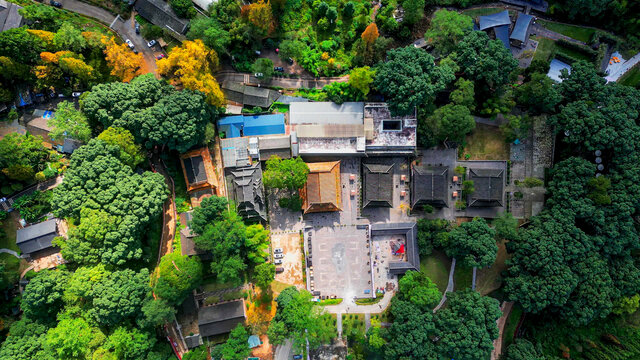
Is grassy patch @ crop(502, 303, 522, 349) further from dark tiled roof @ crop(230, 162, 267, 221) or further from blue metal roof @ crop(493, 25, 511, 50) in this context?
dark tiled roof @ crop(230, 162, 267, 221)

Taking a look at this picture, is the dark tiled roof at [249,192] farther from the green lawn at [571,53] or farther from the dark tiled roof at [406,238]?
the green lawn at [571,53]

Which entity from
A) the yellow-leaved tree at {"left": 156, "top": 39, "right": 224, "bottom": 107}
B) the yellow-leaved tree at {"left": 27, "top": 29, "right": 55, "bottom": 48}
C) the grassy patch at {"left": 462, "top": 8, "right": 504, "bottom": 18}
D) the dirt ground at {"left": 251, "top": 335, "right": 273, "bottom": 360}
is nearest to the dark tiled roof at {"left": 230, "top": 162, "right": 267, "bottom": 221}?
the yellow-leaved tree at {"left": 156, "top": 39, "right": 224, "bottom": 107}

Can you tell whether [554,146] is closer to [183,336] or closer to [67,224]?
[183,336]

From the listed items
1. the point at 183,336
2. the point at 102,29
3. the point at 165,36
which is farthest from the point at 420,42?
Answer: the point at 183,336

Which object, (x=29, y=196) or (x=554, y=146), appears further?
(x=554, y=146)

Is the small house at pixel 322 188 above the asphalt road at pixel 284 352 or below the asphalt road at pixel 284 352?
above

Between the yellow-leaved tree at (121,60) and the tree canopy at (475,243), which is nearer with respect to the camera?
the yellow-leaved tree at (121,60)

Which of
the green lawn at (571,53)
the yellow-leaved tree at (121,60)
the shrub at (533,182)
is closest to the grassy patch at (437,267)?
the shrub at (533,182)
